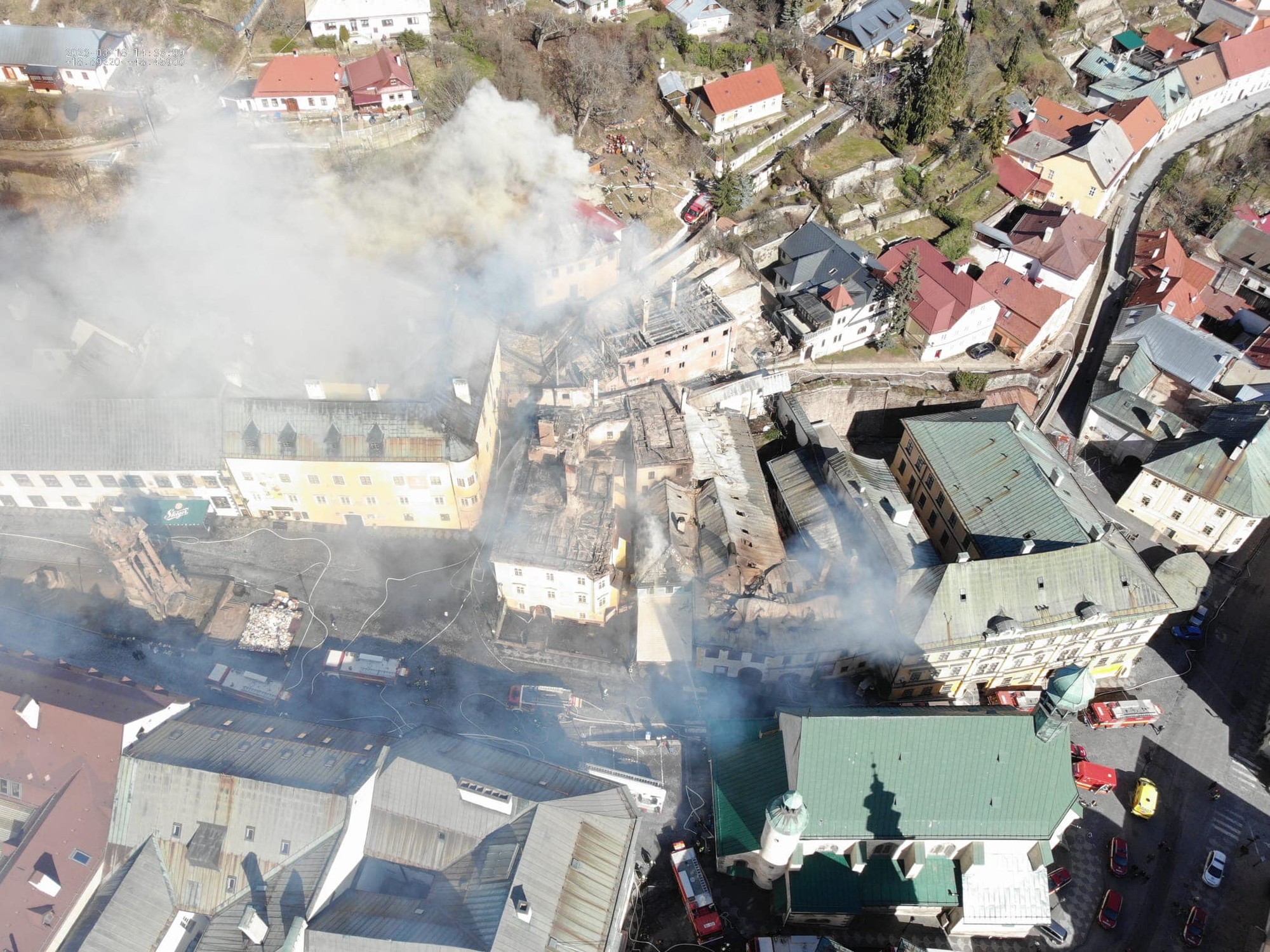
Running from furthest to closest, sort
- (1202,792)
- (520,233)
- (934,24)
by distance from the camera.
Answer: (934,24) < (520,233) < (1202,792)

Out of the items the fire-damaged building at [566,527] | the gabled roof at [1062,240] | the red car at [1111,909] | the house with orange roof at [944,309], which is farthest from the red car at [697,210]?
the red car at [1111,909]

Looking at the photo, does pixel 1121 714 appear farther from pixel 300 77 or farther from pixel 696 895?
pixel 300 77

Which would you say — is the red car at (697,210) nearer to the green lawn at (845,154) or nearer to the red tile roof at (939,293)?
the green lawn at (845,154)

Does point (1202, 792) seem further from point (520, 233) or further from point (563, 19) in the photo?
point (563, 19)

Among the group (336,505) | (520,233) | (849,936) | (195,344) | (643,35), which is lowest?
(849,936)

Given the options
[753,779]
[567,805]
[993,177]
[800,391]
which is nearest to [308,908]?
[567,805]
